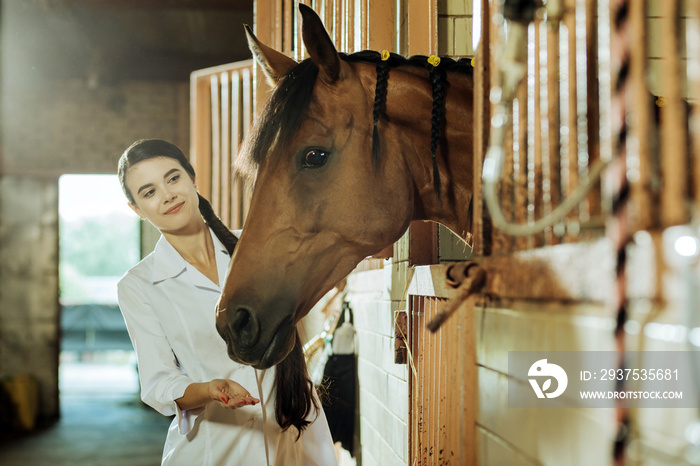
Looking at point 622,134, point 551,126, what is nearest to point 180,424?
point 551,126

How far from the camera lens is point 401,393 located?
90.2 inches

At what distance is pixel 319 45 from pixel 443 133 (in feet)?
1.28

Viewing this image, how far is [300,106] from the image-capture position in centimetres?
135

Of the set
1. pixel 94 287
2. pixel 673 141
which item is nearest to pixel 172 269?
pixel 673 141

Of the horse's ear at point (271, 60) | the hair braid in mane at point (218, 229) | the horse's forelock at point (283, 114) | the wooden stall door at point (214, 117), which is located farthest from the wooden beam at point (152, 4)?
the horse's forelock at point (283, 114)

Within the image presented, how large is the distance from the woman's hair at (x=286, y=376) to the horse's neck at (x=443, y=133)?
0.60 metres

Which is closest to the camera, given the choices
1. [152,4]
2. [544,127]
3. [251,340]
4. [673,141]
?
[673,141]

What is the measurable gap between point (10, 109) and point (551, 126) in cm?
821

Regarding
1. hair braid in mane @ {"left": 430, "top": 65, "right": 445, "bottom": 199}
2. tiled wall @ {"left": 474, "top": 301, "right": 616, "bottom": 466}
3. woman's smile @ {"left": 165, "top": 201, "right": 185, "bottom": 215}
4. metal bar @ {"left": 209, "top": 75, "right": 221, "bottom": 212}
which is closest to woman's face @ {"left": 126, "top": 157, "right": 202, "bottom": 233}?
woman's smile @ {"left": 165, "top": 201, "right": 185, "bottom": 215}

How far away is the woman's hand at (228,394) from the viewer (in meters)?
1.30

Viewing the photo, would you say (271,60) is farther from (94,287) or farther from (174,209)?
(94,287)

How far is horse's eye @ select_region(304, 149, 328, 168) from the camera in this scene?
4.48 ft

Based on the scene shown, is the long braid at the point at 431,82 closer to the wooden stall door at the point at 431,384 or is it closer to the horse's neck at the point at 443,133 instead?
the horse's neck at the point at 443,133

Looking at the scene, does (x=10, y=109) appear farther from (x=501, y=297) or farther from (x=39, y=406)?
(x=501, y=297)
